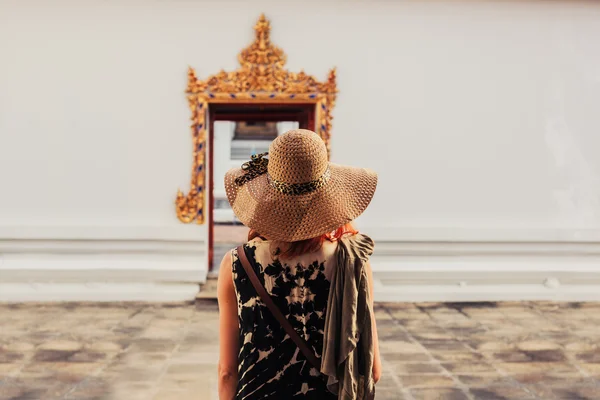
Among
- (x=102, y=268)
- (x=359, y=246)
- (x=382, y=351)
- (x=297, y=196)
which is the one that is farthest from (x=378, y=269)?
(x=297, y=196)

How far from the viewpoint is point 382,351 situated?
166 inches

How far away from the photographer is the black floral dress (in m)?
1.44

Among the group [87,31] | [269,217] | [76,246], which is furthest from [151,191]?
[269,217]

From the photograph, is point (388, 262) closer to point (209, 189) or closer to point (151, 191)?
point (209, 189)

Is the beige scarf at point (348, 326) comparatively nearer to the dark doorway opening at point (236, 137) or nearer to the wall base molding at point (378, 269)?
the wall base molding at point (378, 269)

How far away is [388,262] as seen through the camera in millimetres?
6031

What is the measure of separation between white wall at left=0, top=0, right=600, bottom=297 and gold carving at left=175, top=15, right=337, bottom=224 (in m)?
0.12

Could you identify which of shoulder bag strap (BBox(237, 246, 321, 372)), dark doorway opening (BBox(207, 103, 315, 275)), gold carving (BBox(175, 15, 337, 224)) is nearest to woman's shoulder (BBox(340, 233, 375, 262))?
shoulder bag strap (BBox(237, 246, 321, 372))

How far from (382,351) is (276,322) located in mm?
Result: 3018

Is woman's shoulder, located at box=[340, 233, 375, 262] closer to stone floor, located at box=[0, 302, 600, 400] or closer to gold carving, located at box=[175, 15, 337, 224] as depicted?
stone floor, located at box=[0, 302, 600, 400]

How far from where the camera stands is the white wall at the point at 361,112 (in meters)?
5.73

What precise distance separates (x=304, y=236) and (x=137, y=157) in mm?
4856

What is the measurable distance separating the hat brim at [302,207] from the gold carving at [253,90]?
4345 millimetres

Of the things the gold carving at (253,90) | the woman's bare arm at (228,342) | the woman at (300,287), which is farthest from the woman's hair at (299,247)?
the gold carving at (253,90)
